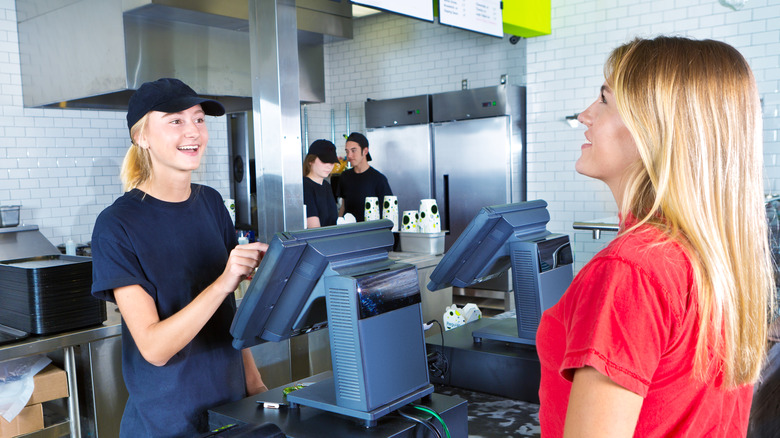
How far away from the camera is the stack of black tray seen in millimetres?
2248

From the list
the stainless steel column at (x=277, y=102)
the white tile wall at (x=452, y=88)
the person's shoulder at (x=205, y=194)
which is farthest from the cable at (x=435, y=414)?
the white tile wall at (x=452, y=88)

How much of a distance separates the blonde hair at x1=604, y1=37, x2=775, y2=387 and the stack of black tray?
208 cm

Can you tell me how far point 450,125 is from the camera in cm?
620

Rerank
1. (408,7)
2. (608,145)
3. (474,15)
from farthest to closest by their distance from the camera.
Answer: (474,15)
(408,7)
(608,145)

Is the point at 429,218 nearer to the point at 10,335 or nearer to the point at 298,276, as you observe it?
the point at 10,335

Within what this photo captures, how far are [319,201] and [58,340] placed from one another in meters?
2.52

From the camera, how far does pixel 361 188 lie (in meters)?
5.72

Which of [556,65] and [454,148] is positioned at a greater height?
[556,65]

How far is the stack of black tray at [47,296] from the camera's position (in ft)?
7.38

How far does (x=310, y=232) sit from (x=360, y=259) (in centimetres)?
14

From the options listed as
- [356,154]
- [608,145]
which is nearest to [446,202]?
[356,154]

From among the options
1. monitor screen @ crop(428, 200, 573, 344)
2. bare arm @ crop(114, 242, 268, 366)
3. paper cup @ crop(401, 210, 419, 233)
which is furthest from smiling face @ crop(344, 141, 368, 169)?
bare arm @ crop(114, 242, 268, 366)

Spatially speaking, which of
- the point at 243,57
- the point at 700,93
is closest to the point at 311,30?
the point at 243,57

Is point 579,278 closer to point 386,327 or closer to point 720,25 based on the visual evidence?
point 386,327
